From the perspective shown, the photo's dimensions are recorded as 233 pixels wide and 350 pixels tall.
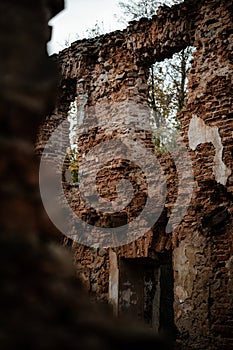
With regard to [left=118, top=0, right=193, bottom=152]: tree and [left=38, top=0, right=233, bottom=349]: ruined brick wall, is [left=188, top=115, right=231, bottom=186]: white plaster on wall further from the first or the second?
[left=118, top=0, right=193, bottom=152]: tree

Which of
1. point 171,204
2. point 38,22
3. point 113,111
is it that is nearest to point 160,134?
point 113,111

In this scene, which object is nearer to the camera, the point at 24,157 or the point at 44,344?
the point at 44,344

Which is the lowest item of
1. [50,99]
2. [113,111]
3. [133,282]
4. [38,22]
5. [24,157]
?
[133,282]

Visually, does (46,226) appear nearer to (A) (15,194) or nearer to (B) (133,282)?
(A) (15,194)

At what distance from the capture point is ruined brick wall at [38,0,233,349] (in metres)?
6.52

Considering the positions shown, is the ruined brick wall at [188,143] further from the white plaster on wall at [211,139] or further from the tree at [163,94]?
the tree at [163,94]

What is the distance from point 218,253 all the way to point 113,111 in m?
3.14

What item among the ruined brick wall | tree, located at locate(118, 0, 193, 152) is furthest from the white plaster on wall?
tree, located at locate(118, 0, 193, 152)

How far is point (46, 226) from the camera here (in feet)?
3.93

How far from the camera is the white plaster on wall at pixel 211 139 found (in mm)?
6602

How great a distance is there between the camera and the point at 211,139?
678cm

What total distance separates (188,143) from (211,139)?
0.40 meters

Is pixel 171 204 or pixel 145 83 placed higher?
pixel 145 83

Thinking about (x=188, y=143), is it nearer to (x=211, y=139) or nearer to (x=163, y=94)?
(x=211, y=139)
